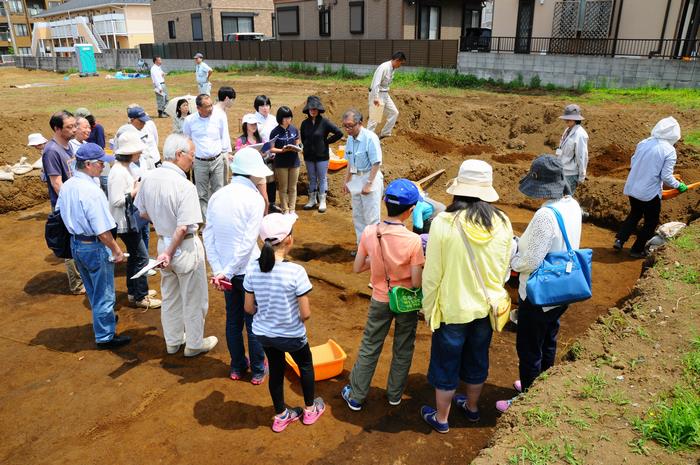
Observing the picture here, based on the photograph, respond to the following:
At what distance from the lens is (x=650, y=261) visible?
617 cm

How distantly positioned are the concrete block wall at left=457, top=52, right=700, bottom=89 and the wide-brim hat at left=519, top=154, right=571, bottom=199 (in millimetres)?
16613

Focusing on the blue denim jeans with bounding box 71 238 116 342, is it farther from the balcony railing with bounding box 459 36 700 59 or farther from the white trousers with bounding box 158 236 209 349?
the balcony railing with bounding box 459 36 700 59

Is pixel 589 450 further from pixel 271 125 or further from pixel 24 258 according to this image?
pixel 24 258

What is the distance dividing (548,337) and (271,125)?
5.45 metres

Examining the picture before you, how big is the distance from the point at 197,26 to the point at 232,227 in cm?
3896

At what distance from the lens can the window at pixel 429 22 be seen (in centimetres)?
2666

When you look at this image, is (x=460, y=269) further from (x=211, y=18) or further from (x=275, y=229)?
(x=211, y=18)

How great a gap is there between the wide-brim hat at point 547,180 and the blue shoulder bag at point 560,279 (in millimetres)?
126

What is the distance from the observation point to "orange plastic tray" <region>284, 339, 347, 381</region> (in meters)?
4.38

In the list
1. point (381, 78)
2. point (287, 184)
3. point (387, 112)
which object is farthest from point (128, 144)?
point (387, 112)

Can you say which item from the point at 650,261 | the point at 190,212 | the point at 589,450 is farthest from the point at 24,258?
the point at 650,261

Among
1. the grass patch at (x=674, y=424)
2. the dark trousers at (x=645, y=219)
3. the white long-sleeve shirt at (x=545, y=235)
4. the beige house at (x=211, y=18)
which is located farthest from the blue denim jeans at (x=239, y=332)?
the beige house at (x=211, y=18)

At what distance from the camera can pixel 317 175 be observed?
347 inches

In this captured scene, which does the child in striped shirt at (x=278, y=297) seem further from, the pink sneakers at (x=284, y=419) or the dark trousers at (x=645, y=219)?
the dark trousers at (x=645, y=219)
